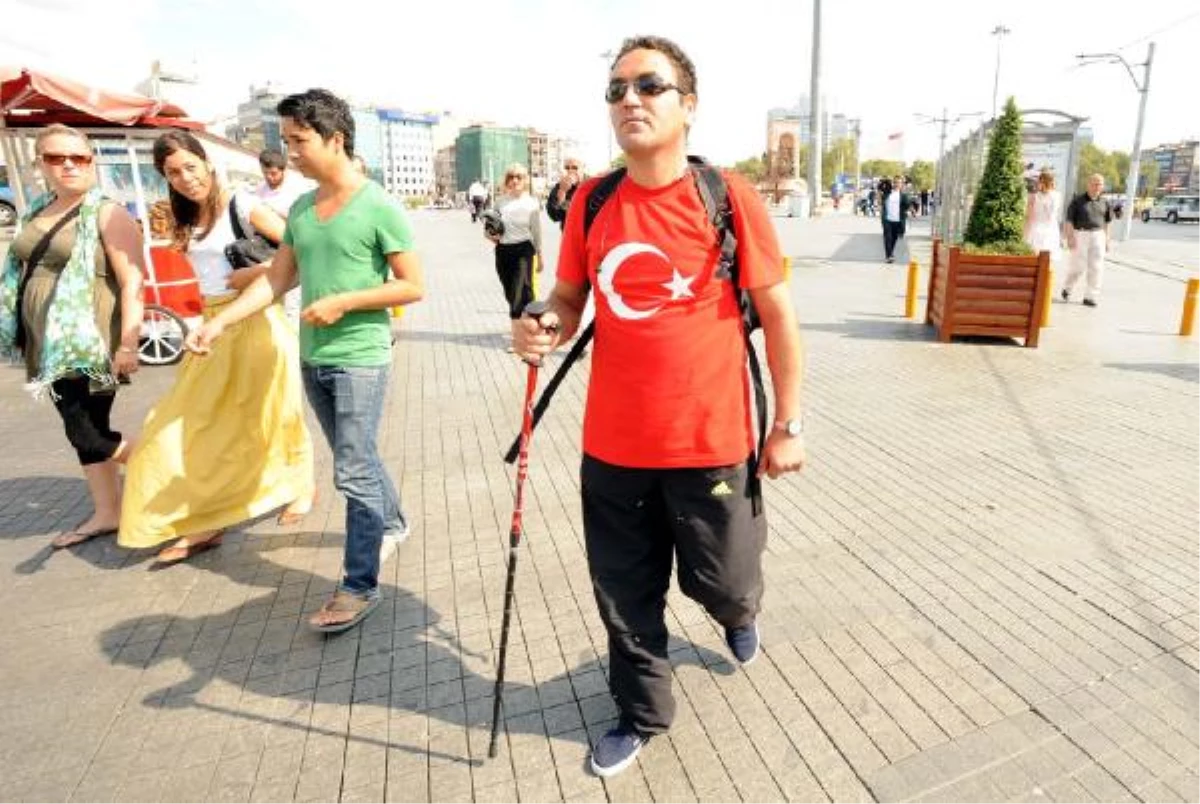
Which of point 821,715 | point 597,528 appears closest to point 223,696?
point 597,528

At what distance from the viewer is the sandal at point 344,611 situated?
3.05 m

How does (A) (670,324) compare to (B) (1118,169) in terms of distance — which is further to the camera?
(B) (1118,169)

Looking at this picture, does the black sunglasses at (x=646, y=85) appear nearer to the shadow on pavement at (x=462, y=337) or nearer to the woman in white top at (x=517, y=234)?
the woman in white top at (x=517, y=234)

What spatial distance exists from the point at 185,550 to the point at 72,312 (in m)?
1.24

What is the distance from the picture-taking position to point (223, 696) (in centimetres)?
274

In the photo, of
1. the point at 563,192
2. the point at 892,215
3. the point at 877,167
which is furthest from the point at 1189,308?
the point at 877,167

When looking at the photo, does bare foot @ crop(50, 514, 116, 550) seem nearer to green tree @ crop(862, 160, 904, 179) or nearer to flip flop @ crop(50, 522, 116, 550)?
flip flop @ crop(50, 522, 116, 550)

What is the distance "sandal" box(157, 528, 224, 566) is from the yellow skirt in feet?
0.53

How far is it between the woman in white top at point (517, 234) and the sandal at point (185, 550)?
13.6 feet

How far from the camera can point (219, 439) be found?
3.70m

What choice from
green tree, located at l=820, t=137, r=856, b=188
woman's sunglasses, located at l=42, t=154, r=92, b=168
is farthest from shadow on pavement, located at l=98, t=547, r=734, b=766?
green tree, located at l=820, t=137, r=856, b=188

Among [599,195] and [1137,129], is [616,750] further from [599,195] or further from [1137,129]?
[1137,129]

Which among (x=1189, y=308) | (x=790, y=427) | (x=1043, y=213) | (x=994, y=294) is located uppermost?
(x=1043, y=213)

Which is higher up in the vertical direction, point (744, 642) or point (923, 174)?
point (923, 174)
